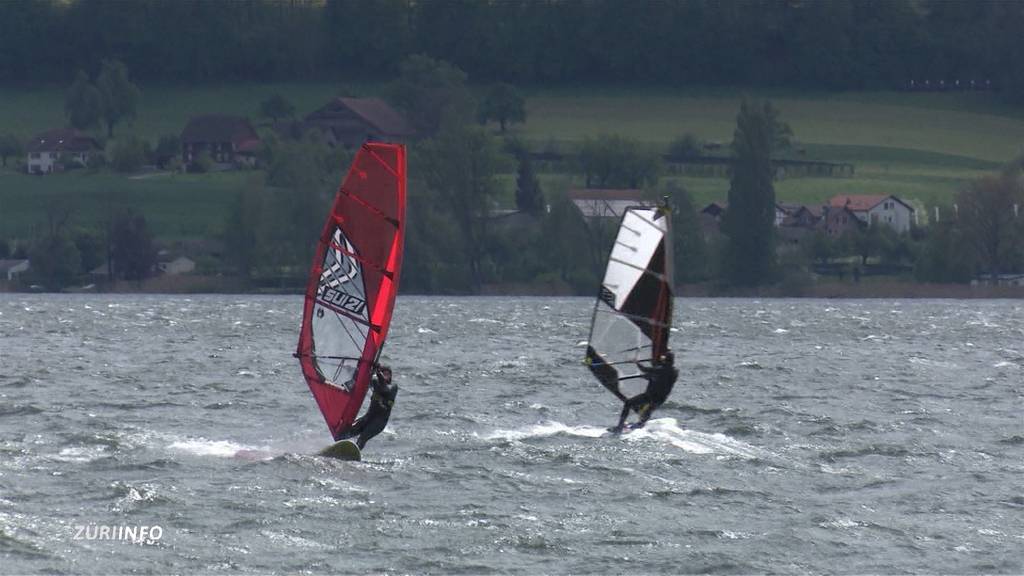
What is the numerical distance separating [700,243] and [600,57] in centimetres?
7431

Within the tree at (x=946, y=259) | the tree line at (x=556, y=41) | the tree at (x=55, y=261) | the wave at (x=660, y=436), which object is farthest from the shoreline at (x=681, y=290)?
the wave at (x=660, y=436)

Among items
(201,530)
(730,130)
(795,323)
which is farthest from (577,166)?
(201,530)

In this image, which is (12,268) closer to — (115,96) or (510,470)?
(115,96)

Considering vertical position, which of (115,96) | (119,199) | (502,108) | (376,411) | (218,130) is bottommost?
(119,199)

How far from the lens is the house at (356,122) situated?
15562 cm

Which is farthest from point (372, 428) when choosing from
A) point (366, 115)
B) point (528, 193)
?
point (366, 115)

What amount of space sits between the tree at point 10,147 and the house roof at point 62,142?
0.81m

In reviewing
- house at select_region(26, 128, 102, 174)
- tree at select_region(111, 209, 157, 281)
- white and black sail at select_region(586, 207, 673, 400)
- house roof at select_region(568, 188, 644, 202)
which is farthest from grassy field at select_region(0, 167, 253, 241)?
white and black sail at select_region(586, 207, 673, 400)

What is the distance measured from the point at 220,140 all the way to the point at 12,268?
41.3 meters

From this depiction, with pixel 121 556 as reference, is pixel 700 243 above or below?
below

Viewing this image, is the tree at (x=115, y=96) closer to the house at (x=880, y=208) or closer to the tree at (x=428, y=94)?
the tree at (x=428, y=94)

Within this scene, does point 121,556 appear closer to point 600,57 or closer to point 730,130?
point 730,130

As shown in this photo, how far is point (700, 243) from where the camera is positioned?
10762cm

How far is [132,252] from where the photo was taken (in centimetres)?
11050
